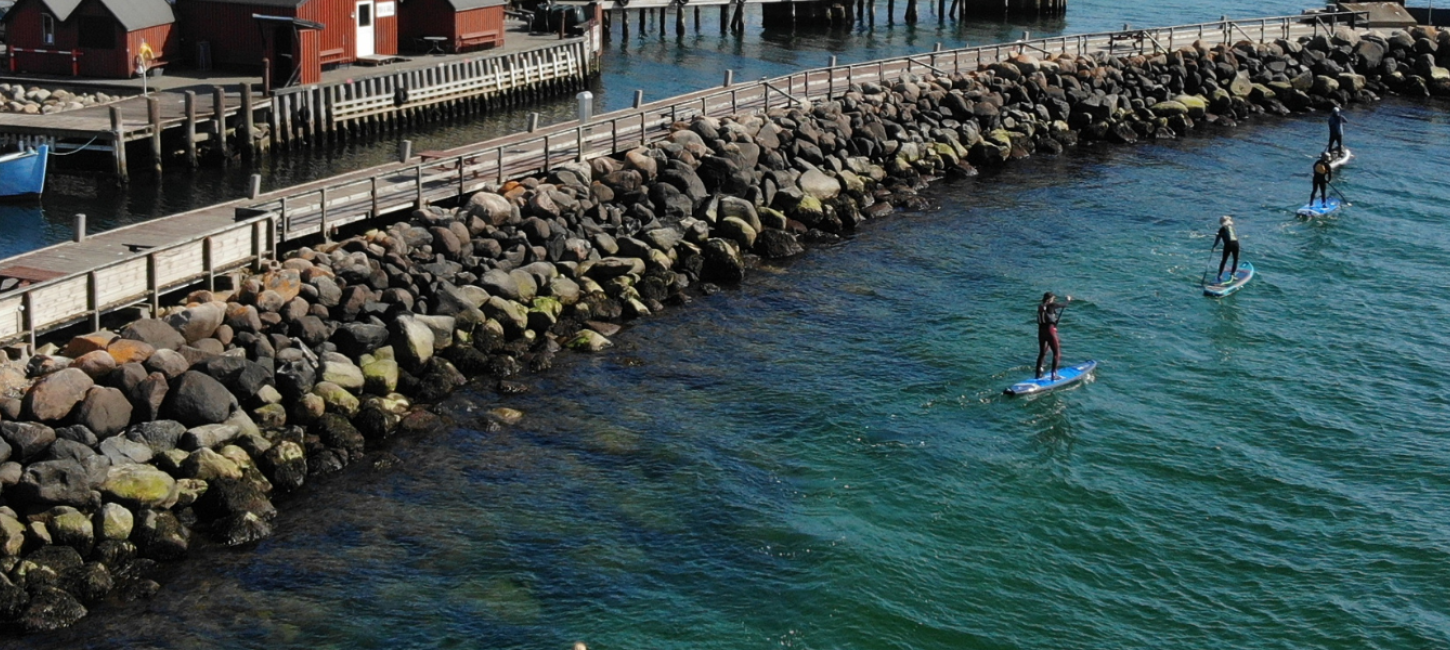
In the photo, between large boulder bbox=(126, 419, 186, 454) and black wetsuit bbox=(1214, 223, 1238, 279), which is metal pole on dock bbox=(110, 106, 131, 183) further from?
black wetsuit bbox=(1214, 223, 1238, 279)

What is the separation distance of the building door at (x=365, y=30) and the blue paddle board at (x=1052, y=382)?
128 ft

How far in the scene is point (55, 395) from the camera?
2692 centimetres

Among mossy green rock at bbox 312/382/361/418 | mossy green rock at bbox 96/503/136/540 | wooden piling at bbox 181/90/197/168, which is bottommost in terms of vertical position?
mossy green rock at bbox 96/503/136/540

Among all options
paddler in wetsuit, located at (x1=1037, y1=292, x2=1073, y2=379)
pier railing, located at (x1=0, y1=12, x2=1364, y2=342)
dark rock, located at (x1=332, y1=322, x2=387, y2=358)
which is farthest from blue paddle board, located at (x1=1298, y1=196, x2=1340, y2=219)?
dark rock, located at (x1=332, y1=322, x2=387, y2=358)

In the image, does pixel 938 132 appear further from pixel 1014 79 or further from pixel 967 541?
pixel 967 541

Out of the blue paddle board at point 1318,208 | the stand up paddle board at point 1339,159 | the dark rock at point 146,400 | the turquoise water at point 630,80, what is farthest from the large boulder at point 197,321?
the stand up paddle board at point 1339,159

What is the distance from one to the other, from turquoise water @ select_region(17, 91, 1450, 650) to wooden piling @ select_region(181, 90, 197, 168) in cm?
2324

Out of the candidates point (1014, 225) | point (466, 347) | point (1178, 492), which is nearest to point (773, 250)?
point (1014, 225)

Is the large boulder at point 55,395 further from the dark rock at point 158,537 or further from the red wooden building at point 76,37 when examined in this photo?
the red wooden building at point 76,37

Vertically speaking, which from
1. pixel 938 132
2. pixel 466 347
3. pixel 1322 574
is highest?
pixel 938 132

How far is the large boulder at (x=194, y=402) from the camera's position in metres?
28.0

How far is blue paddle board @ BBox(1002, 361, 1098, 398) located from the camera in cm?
3372

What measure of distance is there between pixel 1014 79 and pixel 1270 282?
20445 mm

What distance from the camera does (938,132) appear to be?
5506cm
